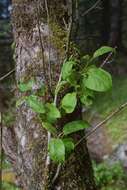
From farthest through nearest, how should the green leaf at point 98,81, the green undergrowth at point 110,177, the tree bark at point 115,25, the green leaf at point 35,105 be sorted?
the tree bark at point 115,25 < the green undergrowth at point 110,177 < the green leaf at point 35,105 < the green leaf at point 98,81

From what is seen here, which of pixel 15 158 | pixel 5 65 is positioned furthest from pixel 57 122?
pixel 5 65

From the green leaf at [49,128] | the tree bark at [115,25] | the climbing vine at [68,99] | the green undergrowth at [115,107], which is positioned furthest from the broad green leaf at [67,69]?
the tree bark at [115,25]

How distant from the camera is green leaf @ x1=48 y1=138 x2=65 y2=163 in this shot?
185cm

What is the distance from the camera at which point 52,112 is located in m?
1.94

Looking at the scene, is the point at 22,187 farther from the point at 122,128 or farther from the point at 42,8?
the point at 122,128

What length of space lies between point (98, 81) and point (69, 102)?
21 cm

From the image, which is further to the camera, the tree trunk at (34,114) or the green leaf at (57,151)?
the tree trunk at (34,114)

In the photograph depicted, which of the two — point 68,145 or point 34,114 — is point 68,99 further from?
point 34,114

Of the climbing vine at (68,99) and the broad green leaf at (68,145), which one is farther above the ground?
the climbing vine at (68,99)

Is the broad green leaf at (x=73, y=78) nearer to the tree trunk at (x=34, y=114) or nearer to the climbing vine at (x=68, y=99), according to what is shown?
the climbing vine at (x=68, y=99)

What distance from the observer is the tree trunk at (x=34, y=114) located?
2.17m

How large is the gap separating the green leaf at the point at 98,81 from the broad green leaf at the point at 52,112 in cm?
20

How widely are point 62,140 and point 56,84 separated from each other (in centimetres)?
33

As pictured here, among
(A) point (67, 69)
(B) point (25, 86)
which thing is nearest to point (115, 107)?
(B) point (25, 86)
